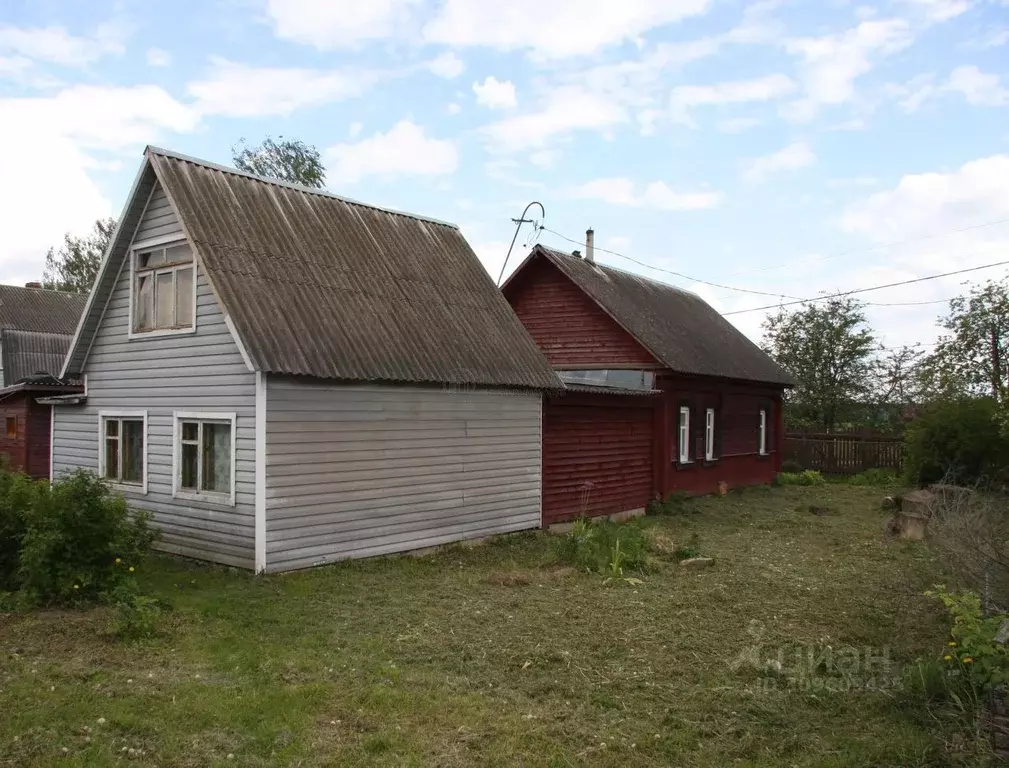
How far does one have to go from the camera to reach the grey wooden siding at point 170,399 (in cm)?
1116

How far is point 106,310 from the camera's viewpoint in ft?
45.0

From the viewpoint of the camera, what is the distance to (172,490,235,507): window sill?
1132cm

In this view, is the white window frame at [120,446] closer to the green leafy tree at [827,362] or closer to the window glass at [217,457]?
the window glass at [217,457]

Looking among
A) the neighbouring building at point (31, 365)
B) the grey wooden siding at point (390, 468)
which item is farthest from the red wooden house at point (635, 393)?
the neighbouring building at point (31, 365)

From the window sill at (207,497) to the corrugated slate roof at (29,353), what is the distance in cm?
2462

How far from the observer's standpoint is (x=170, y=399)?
1248 cm

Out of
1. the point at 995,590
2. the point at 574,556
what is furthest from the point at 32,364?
the point at 995,590

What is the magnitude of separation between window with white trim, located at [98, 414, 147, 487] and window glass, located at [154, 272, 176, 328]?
1.58 meters

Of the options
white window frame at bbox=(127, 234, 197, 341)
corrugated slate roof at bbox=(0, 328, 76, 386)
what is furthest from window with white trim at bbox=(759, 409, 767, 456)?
corrugated slate roof at bbox=(0, 328, 76, 386)

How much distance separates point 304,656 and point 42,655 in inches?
91.9

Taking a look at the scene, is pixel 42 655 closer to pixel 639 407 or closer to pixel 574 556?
pixel 574 556


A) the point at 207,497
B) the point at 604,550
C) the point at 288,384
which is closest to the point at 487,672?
the point at 604,550

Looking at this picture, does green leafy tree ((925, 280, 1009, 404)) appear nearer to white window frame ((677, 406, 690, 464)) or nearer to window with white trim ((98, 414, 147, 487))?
white window frame ((677, 406, 690, 464))

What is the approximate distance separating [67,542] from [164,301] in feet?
15.4
